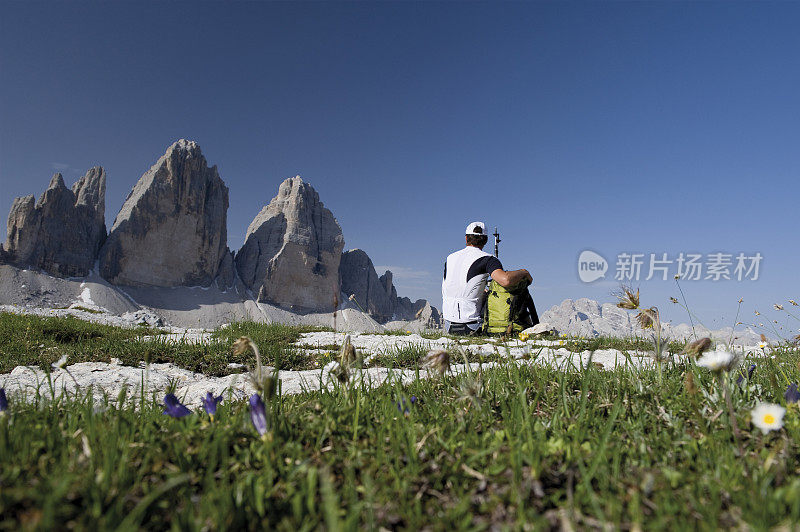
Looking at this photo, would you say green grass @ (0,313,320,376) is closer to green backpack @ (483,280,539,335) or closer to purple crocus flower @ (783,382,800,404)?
purple crocus flower @ (783,382,800,404)

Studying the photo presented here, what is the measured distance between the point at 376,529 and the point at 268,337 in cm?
836

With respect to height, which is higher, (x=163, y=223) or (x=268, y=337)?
(x=163, y=223)

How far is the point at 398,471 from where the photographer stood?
1732 millimetres

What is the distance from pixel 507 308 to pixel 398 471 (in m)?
8.54

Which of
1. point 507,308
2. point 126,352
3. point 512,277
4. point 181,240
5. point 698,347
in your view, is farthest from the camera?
point 181,240

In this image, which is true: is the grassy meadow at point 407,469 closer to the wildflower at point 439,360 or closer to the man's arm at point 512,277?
the wildflower at point 439,360

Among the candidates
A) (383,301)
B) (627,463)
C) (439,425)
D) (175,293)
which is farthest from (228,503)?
(383,301)

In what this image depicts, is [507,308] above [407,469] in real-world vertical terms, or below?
above

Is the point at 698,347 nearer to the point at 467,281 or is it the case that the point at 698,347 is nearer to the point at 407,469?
the point at 407,469

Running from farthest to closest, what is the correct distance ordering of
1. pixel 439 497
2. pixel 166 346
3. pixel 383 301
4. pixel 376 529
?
Result: pixel 383 301
pixel 166 346
pixel 439 497
pixel 376 529

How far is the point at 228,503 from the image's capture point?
1380 millimetres

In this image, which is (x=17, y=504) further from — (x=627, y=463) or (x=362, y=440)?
(x=627, y=463)

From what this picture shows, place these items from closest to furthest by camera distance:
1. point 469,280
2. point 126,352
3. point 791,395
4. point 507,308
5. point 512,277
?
point 791,395, point 126,352, point 512,277, point 507,308, point 469,280

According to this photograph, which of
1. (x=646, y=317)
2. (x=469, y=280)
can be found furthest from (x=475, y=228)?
(x=646, y=317)
